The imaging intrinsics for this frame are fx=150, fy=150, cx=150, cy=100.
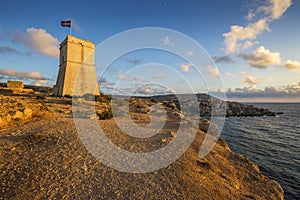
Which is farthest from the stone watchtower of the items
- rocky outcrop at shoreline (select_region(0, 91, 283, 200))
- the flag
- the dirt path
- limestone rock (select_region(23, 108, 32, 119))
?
the dirt path

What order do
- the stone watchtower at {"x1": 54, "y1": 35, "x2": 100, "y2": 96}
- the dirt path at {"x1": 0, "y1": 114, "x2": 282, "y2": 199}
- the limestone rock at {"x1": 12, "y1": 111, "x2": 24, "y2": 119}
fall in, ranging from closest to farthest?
the dirt path at {"x1": 0, "y1": 114, "x2": 282, "y2": 199} → the limestone rock at {"x1": 12, "y1": 111, "x2": 24, "y2": 119} → the stone watchtower at {"x1": 54, "y1": 35, "x2": 100, "y2": 96}

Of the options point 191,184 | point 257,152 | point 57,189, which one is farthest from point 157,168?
point 257,152

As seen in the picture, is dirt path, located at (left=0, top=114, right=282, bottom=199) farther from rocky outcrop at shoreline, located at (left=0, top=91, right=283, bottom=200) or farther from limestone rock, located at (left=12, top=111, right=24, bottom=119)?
limestone rock, located at (left=12, top=111, right=24, bottom=119)

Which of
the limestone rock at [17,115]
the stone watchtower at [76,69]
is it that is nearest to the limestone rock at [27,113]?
the limestone rock at [17,115]

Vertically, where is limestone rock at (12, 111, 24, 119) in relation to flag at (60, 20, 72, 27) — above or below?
below

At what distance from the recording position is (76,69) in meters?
28.4

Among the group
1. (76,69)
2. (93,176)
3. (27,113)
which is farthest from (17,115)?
(76,69)

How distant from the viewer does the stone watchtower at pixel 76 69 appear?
2741 cm

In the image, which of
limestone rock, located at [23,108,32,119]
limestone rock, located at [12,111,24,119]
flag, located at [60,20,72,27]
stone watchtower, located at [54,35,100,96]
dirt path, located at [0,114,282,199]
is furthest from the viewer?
stone watchtower, located at [54,35,100,96]

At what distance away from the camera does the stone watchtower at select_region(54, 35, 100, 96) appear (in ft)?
89.9

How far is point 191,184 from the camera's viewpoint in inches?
212

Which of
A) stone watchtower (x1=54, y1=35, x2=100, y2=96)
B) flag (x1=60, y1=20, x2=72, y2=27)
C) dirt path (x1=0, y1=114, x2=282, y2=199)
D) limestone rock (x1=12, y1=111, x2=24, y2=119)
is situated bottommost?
dirt path (x1=0, y1=114, x2=282, y2=199)

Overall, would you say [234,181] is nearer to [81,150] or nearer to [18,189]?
[81,150]

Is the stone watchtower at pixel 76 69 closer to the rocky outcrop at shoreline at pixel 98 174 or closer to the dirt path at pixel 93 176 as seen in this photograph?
the rocky outcrop at shoreline at pixel 98 174
